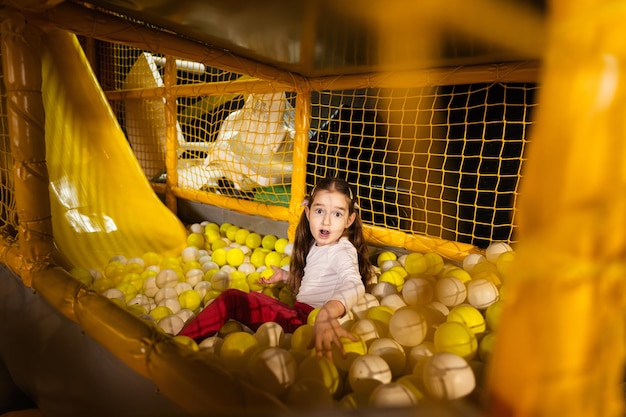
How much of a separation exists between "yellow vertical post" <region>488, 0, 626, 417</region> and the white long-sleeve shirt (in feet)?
3.18

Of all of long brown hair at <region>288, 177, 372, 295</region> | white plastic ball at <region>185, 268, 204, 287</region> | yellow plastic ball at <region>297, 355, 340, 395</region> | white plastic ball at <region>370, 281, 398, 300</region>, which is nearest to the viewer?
yellow plastic ball at <region>297, 355, 340, 395</region>

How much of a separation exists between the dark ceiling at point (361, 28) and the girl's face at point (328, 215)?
56cm

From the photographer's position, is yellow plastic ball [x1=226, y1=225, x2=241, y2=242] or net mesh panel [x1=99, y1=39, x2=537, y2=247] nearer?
net mesh panel [x1=99, y1=39, x2=537, y2=247]

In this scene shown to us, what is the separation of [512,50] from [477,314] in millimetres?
913

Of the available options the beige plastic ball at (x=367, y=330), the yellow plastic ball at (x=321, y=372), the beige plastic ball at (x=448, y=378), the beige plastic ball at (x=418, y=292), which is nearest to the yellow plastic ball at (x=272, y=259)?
the beige plastic ball at (x=418, y=292)

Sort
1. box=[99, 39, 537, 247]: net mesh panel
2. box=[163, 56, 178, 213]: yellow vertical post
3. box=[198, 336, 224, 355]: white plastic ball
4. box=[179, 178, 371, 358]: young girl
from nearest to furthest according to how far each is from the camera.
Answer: box=[198, 336, 224, 355]: white plastic ball, box=[179, 178, 371, 358]: young girl, box=[99, 39, 537, 247]: net mesh panel, box=[163, 56, 178, 213]: yellow vertical post

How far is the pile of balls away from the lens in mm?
805

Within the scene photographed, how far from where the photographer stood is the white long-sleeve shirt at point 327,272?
141 cm

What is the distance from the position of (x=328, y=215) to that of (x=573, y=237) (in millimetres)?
1147

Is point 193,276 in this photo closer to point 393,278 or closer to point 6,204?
point 6,204

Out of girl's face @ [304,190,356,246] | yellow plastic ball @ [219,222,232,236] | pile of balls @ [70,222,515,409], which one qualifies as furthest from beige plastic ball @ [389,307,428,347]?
yellow plastic ball @ [219,222,232,236]

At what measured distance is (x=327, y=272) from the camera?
58.4 inches

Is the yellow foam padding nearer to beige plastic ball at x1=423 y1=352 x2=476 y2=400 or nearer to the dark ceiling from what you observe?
the dark ceiling

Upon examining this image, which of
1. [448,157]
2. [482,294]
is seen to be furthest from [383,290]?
[448,157]
